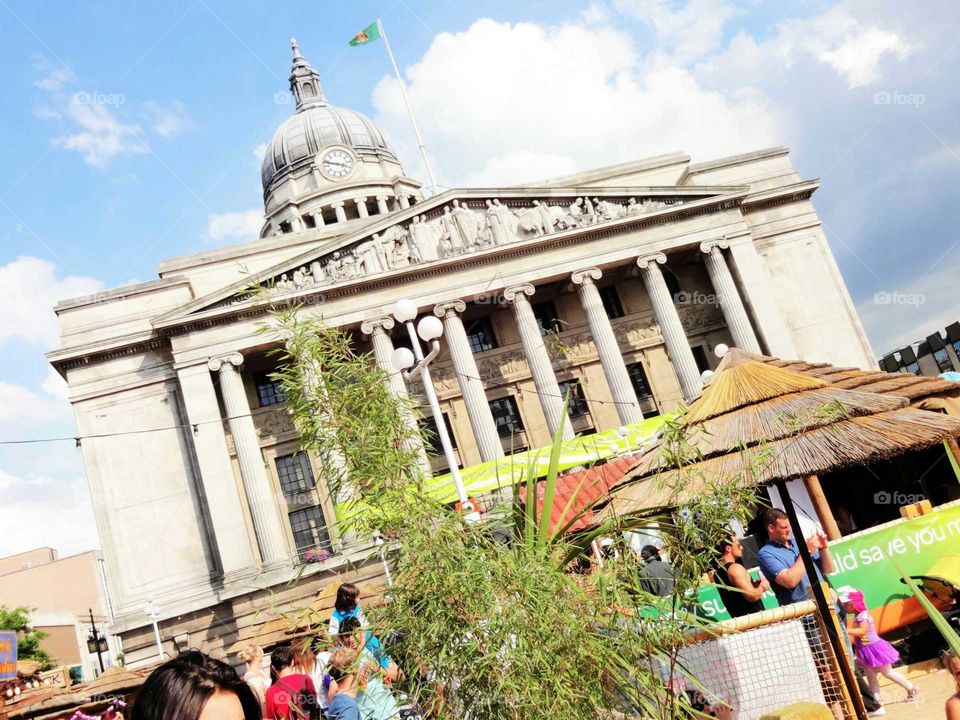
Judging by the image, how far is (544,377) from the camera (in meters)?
33.9

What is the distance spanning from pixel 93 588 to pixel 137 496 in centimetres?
4934

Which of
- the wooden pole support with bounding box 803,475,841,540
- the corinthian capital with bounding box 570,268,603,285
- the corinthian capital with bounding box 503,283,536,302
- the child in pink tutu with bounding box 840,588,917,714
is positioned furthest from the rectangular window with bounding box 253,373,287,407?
the child in pink tutu with bounding box 840,588,917,714

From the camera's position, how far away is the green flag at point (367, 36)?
40.7 meters

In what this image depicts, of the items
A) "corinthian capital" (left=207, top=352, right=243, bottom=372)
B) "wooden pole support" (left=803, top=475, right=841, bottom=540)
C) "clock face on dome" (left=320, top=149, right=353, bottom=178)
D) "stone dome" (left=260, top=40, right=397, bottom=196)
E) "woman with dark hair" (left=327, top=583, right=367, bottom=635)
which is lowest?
"wooden pole support" (left=803, top=475, right=841, bottom=540)

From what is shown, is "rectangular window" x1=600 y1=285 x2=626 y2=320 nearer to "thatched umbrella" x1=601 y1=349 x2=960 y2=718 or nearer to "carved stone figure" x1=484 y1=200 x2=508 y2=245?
"carved stone figure" x1=484 y1=200 x2=508 y2=245

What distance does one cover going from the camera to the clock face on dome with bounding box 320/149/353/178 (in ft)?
197

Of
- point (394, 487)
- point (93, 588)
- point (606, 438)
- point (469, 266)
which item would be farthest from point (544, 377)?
point (93, 588)

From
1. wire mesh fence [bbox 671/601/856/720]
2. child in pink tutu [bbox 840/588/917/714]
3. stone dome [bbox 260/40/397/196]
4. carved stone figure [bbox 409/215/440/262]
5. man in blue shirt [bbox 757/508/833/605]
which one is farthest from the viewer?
stone dome [bbox 260/40/397/196]

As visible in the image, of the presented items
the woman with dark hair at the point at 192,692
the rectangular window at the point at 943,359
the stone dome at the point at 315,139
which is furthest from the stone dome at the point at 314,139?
the woman with dark hair at the point at 192,692

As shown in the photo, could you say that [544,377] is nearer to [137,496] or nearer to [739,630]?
[137,496]

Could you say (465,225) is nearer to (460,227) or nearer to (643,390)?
(460,227)

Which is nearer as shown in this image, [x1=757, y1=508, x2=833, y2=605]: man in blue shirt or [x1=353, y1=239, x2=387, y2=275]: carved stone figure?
[x1=757, y1=508, x2=833, y2=605]: man in blue shirt

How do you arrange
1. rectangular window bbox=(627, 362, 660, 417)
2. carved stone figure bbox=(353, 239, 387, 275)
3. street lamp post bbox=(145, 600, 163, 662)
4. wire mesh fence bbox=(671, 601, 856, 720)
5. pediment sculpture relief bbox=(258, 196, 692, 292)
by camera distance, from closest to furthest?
wire mesh fence bbox=(671, 601, 856, 720)
street lamp post bbox=(145, 600, 163, 662)
pediment sculpture relief bbox=(258, 196, 692, 292)
carved stone figure bbox=(353, 239, 387, 275)
rectangular window bbox=(627, 362, 660, 417)

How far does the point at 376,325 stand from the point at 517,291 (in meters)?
5.96
